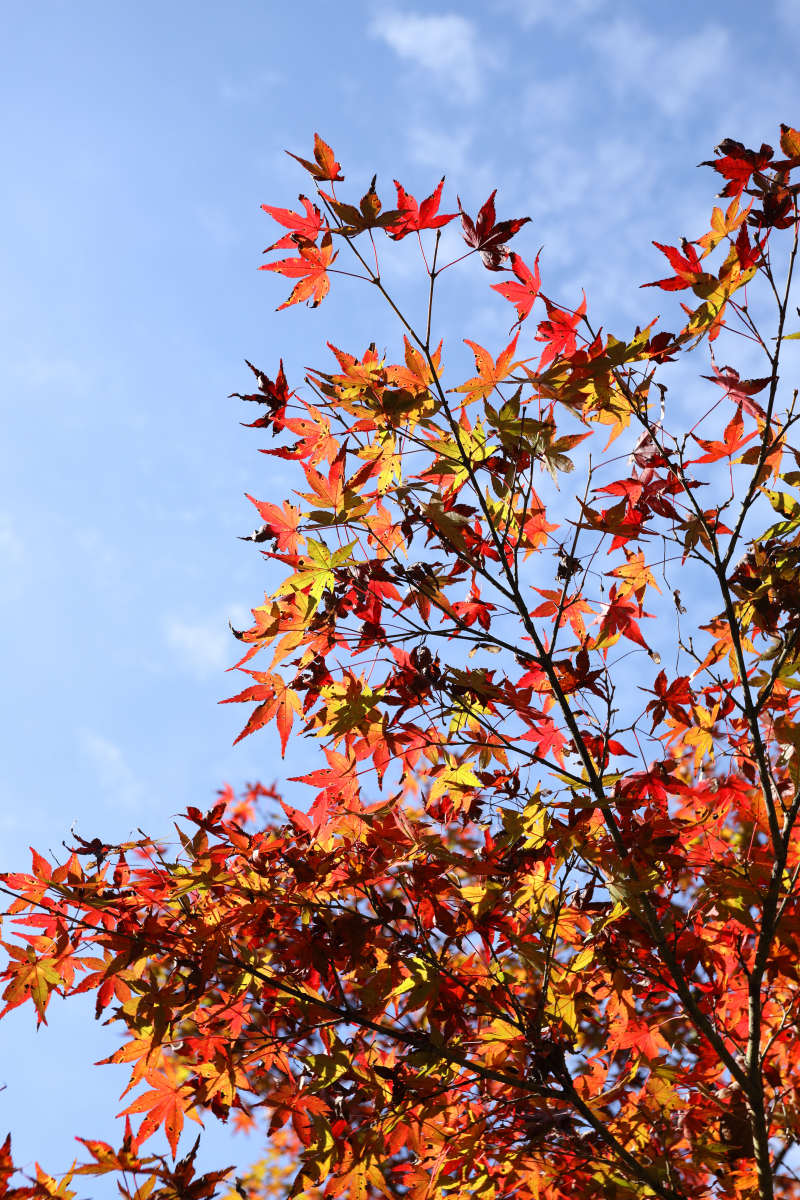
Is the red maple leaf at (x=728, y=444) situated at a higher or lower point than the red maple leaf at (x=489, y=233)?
lower

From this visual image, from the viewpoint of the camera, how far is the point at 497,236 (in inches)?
92.0

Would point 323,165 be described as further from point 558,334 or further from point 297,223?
point 558,334

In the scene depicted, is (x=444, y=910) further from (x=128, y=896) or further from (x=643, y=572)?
(x=643, y=572)

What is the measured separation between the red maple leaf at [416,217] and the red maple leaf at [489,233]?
6 centimetres

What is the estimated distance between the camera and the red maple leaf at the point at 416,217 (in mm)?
2336

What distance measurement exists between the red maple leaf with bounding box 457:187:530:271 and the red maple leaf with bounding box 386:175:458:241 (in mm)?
61

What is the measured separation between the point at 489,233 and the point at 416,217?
0.70 feet

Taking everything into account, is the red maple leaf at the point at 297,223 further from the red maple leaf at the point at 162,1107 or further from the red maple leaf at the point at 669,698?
the red maple leaf at the point at 162,1107

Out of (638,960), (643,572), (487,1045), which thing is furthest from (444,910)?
(643,572)

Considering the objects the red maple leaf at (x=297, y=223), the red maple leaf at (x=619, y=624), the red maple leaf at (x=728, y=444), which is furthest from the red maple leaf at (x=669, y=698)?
the red maple leaf at (x=297, y=223)

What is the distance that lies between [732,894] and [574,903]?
1.51ft

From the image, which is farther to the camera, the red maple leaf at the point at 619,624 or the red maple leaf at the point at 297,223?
the red maple leaf at the point at 619,624

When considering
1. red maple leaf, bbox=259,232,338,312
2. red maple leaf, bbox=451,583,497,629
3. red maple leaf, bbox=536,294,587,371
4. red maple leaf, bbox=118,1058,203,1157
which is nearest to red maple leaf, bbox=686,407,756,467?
red maple leaf, bbox=536,294,587,371

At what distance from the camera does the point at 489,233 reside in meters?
2.34
